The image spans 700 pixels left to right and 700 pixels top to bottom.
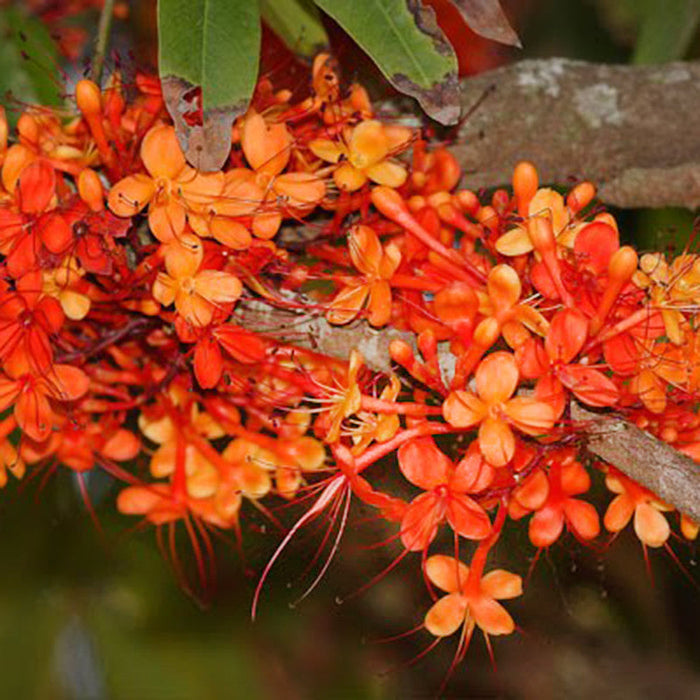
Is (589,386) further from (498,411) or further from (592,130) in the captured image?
(592,130)

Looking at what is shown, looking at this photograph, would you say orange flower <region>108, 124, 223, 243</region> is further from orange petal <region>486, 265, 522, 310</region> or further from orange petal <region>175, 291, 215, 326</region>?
orange petal <region>486, 265, 522, 310</region>

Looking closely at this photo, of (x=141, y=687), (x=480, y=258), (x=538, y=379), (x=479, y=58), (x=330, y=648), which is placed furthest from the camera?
(x=330, y=648)

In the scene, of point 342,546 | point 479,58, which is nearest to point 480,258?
point 342,546

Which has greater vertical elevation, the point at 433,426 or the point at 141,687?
the point at 433,426

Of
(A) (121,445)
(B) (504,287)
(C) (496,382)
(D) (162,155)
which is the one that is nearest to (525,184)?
(B) (504,287)

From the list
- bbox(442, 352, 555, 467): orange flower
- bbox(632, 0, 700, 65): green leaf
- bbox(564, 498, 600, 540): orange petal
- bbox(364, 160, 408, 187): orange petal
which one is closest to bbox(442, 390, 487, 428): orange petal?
bbox(442, 352, 555, 467): orange flower

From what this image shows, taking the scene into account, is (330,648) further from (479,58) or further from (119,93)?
(119,93)
